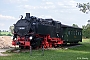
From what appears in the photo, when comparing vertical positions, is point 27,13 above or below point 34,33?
above

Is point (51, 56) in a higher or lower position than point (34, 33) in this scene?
lower

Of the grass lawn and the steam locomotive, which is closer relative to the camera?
the grass lawn

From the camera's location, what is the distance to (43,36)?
26.4 meters

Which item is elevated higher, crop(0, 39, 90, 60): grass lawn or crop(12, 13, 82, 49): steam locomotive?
crop(12, 13, 82, 49): steam locomotive

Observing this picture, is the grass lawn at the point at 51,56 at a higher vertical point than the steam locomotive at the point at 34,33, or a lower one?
lower

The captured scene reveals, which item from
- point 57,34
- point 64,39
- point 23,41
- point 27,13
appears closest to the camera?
point 23,41

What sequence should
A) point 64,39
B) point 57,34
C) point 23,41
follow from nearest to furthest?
point 23,41 < point 57,34 < point 64,39

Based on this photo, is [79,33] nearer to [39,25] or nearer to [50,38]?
[50,38]

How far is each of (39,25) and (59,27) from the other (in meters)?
6.70

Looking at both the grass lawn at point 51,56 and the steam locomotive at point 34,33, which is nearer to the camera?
the grass lawn at point 51,56

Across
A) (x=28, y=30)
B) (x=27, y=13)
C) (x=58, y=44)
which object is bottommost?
(x=58, y=44)

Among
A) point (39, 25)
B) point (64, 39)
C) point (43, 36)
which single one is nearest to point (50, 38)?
point (43, 36)

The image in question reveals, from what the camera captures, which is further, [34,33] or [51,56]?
[34,33]

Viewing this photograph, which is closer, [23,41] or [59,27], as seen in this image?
[23,41]
